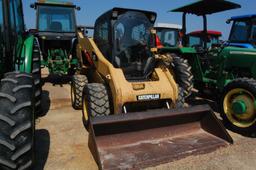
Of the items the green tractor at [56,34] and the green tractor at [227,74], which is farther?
the green tractor at [56,34]

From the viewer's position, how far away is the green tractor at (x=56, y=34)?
941 cm

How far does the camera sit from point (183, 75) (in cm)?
612

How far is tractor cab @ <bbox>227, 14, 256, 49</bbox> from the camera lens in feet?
22.0

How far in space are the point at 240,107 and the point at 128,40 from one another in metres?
2.14

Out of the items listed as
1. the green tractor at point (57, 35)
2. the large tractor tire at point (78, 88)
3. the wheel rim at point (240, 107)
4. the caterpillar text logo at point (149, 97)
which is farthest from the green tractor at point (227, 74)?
the green tractor at point (57, 35)

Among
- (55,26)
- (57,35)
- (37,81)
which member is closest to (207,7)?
(37,81)

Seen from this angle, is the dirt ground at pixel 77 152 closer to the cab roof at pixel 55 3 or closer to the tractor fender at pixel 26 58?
the tractor fender at pixel 26 58

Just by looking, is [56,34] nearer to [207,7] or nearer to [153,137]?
[207,7]

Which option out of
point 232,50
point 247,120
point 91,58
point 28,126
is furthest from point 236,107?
point 28,126

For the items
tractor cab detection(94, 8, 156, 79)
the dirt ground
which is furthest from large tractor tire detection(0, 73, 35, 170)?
tractor cab detection(94, 8, 156, 79)

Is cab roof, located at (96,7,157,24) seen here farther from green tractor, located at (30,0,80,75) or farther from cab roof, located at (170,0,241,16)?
green tractor, located at (30,0,80,75)

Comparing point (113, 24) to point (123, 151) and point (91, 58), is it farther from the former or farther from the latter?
point (123, 151)

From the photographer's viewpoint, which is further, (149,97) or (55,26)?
(55,26)

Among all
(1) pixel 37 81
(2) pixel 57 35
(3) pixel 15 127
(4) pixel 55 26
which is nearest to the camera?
(3) pixel 15 127
